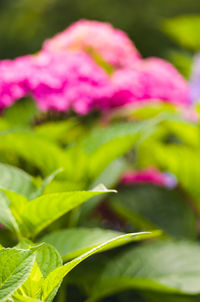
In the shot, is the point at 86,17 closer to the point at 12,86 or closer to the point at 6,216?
the point at 12,86

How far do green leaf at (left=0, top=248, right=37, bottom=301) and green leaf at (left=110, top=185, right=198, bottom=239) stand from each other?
1.21ft

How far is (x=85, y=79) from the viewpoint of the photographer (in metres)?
0.82

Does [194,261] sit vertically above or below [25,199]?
below

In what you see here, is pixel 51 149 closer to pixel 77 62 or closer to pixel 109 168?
pixel 109 168

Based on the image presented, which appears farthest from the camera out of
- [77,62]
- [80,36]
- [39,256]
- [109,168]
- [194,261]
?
[80,36]

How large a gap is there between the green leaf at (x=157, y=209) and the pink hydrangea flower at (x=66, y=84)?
0.48ft

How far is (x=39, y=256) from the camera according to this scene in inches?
16.6

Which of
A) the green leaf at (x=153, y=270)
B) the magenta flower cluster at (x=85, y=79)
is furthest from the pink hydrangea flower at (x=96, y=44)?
the green leaf at (x=153, y=270)

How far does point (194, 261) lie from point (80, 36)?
0.56m

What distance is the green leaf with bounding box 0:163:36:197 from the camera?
1.82ft

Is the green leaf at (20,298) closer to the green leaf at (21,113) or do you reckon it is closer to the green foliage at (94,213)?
the green foliage at (94,213)

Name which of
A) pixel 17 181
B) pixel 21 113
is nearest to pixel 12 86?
pixel 21 113

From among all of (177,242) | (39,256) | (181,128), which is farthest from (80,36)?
(39,256)

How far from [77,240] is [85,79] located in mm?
371
